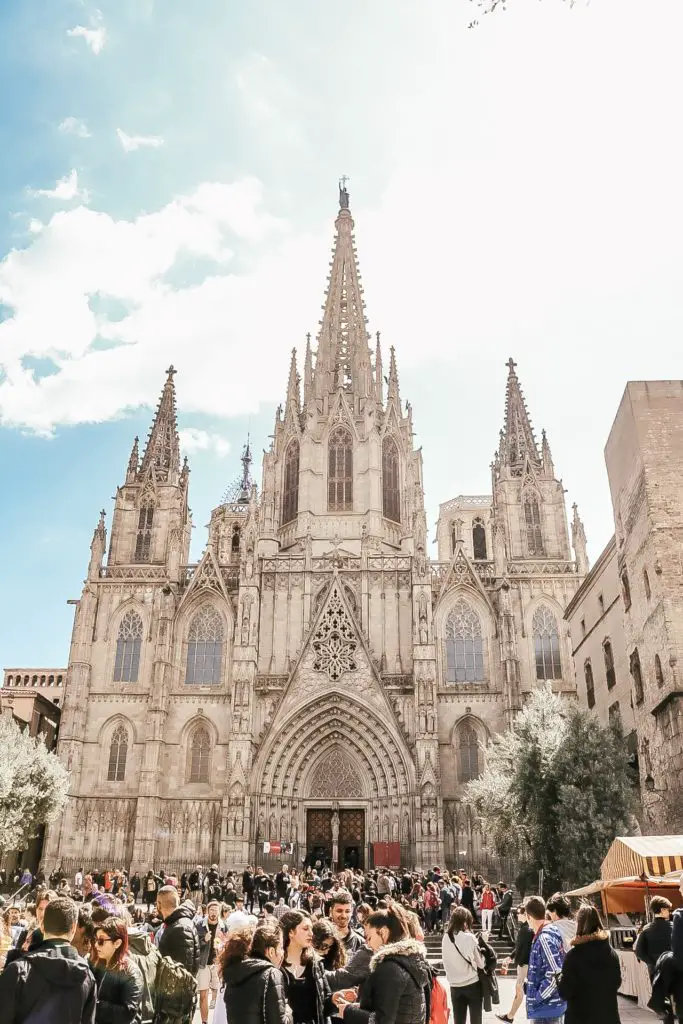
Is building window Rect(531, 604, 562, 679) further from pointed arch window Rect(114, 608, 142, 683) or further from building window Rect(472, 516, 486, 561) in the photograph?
building window Rect(472, 516, 486, 561)

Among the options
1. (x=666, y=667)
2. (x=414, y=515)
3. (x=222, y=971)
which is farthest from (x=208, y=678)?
(x=222, y=971)

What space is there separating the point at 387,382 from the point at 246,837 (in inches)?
1080

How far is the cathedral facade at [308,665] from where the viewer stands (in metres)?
36.2

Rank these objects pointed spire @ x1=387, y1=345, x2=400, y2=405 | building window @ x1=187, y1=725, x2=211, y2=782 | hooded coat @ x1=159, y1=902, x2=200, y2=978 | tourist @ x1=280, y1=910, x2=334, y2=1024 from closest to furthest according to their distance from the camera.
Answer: tourist @ x1=280, y1=910, x2=334, y2=1024
hooded coat @ x1=159, y1=902, x2=200, y2=978
building window @ x1=187, y1=725, x2=211, y2=782
pointed spire @ x1=387, y1=345, x2=400, y2=405

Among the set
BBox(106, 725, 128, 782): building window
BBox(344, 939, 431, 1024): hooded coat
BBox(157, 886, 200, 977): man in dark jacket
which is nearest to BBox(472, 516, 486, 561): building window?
BBox(106, 725, 128, 782): building window

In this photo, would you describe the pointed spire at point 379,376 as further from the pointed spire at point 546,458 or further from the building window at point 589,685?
the building window at point 589,685

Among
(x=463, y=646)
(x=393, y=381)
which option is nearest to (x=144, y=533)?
(x=393, y=381)

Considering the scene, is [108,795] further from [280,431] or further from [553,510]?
[553,510]

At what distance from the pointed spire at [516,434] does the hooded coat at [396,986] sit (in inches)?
1622

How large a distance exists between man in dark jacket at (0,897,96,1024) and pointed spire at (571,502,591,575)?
38.1 m

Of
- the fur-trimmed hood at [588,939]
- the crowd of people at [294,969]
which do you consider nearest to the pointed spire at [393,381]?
the crowd of people at [294,969]

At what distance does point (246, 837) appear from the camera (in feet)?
113

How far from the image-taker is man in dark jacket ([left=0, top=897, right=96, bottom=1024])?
4.57 meters

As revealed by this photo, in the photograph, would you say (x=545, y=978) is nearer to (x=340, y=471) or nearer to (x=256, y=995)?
(x=256, y=995)
